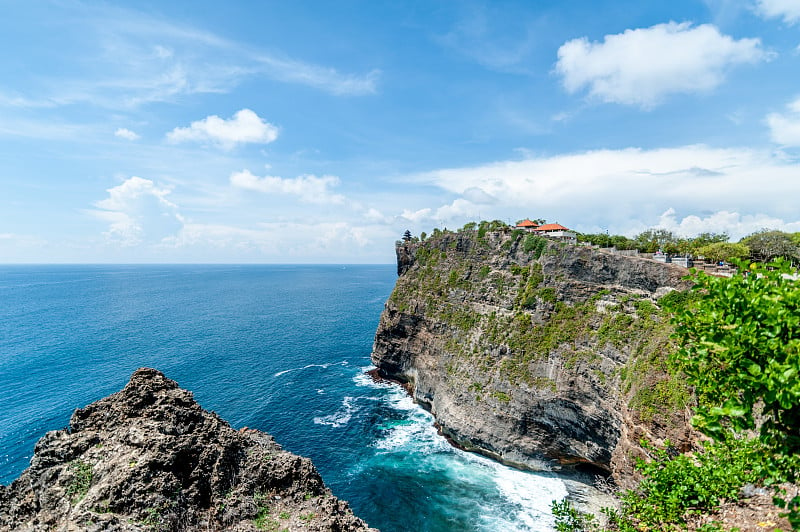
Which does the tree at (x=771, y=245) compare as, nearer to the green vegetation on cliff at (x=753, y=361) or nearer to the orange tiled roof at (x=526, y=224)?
the orange tiled roof at (x=526, y=224)

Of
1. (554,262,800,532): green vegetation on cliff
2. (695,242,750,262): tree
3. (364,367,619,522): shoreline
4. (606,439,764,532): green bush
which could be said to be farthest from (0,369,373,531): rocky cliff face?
(695,242,750,262): tree

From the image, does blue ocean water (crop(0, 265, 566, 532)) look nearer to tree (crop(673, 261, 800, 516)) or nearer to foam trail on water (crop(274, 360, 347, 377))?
foam trail on water (crop(274, 360, 347, 377))

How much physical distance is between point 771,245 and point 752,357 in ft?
242

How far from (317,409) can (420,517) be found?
27.6 m

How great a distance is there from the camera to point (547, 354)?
4966cm

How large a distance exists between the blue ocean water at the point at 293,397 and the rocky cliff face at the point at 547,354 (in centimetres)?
493

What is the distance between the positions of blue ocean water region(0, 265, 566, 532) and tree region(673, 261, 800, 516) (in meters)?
36.4

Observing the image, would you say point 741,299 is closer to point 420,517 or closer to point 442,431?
point 420,517

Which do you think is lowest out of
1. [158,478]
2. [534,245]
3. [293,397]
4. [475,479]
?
[475,479]

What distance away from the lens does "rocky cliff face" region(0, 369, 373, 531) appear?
58.4ft

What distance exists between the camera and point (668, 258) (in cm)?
4597

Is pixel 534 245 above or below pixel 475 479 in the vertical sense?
above

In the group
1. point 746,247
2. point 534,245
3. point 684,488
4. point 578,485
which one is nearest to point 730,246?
point 746,247

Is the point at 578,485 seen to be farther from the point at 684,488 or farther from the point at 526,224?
the point at 526,224
